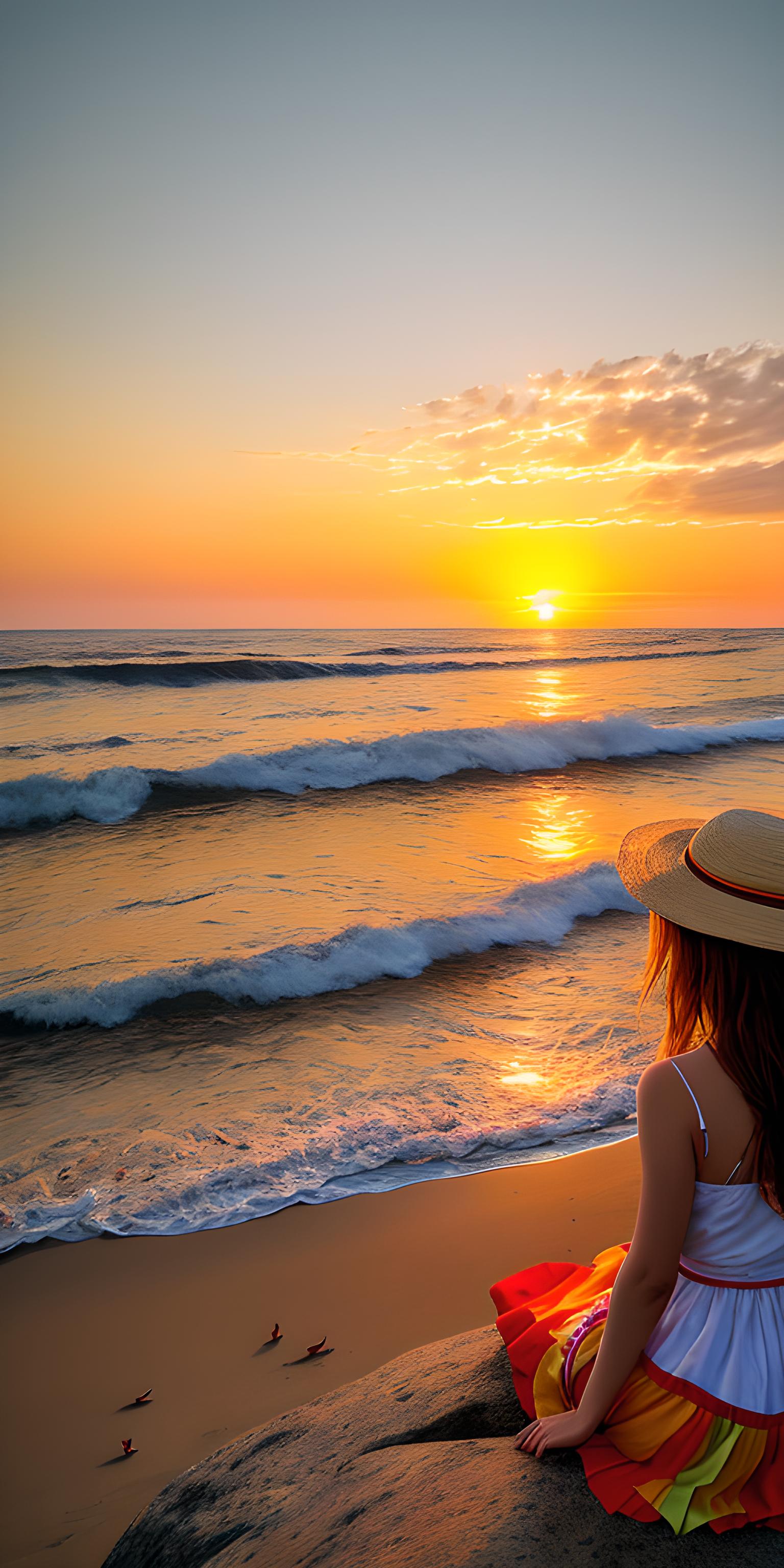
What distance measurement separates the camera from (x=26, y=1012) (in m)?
5.41

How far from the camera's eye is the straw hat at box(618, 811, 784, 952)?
4.60 feet

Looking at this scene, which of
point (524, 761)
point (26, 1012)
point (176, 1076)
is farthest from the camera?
point (524, 761)

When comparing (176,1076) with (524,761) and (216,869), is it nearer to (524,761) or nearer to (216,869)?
(216,869)

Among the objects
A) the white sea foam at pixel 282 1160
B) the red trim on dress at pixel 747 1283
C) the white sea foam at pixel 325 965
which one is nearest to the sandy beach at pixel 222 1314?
the white sea foam at pixel 282 1160

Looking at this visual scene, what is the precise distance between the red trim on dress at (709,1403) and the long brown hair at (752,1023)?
35 cm

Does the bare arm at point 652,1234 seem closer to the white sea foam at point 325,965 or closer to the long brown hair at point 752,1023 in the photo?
the long brown hair at point 752,1023

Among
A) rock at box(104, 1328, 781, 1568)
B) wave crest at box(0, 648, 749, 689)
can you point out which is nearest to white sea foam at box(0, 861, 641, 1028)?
rock at box(104, 1328, 781, 1568)

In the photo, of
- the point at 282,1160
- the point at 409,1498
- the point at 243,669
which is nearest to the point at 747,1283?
the point at 409,1498

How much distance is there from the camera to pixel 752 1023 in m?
1.42

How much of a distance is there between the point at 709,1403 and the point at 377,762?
13968mm

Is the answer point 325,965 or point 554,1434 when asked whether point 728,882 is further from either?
point 325,965

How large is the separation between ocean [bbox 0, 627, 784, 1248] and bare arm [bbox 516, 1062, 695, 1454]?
7.38 ft

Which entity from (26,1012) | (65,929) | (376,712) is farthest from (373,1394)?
(376,712)

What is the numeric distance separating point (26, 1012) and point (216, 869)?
3662mm
